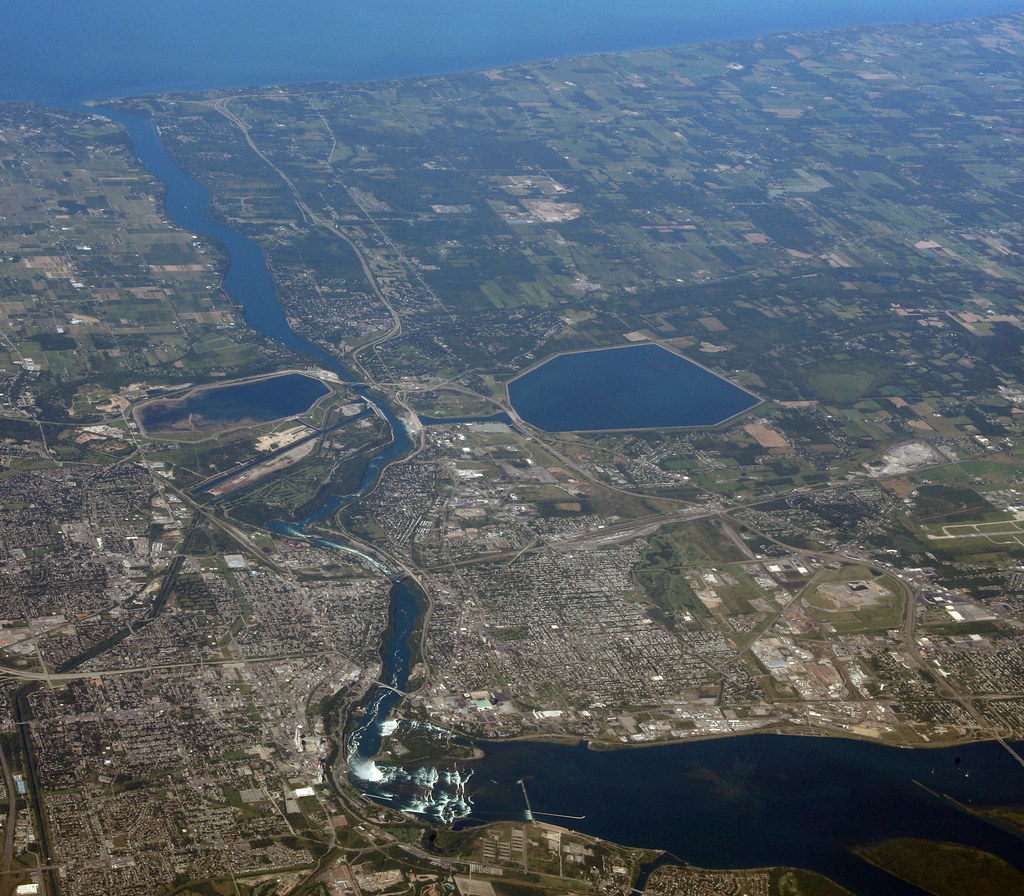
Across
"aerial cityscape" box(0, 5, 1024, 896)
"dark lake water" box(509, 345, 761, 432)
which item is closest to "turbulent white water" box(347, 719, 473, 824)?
"aerial cityscape" box(0, 5, 1024, 896)

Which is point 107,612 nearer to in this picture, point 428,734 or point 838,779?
point 428,734

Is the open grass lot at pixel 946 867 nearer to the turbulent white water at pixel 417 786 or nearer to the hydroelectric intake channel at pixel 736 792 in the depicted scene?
the hydroelectric intake channel at pixel 736 792

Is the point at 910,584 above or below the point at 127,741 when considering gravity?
below

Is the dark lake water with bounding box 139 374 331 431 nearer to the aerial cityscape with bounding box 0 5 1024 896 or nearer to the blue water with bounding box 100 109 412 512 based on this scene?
the aerial cityscape with bounding box 0 5 1024 896

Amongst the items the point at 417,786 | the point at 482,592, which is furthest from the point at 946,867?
the point at 482,592

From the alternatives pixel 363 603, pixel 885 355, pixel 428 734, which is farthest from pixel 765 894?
pixel 885 355

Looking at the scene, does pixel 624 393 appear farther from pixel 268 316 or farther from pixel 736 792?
pixel 736 792

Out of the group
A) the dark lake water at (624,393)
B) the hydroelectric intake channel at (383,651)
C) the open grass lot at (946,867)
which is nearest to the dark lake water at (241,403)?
the hydroelectric intake channel at (383,651)
